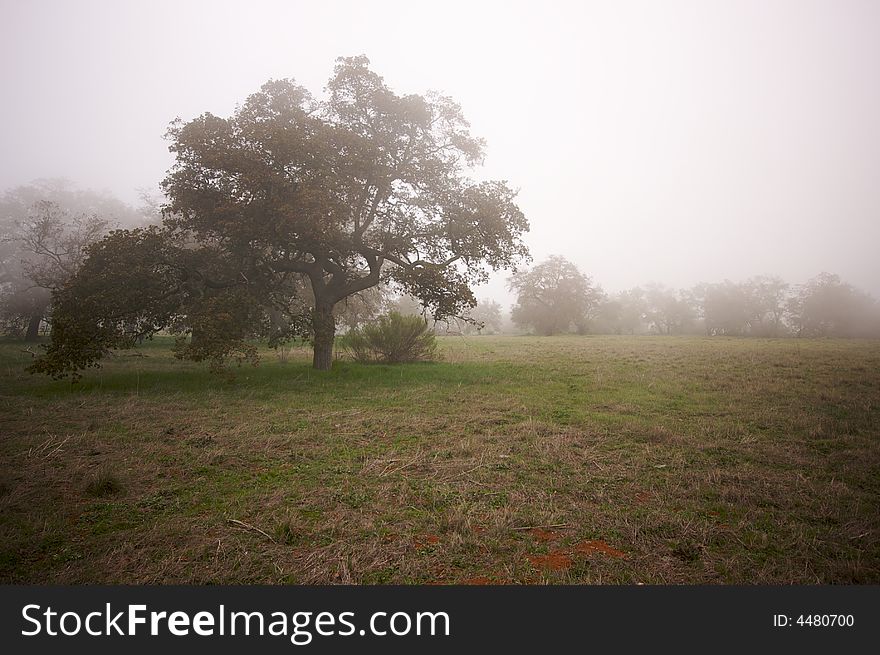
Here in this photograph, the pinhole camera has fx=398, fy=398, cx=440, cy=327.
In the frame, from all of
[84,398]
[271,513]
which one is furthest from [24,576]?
[84,398]

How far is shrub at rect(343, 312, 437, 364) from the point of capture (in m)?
17.6

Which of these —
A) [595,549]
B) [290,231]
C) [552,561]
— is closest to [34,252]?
[290,231]

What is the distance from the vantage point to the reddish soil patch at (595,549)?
3.75 metres

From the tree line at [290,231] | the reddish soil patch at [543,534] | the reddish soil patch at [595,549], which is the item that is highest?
the tree line at [290,231]

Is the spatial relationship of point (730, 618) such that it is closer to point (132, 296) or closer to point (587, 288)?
point (132, 296)

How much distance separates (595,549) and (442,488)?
208 cm

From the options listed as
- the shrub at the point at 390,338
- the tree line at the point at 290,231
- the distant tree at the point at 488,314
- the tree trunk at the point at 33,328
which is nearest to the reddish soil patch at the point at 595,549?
the tree line at the point at 290,231

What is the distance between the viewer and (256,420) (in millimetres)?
8797

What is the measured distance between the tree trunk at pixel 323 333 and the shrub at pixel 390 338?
212cm

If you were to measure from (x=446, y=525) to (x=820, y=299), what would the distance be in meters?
81.9

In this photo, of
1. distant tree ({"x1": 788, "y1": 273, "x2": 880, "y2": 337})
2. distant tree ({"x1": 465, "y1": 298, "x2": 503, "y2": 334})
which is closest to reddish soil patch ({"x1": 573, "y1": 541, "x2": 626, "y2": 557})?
distant tree ({"x1": 788, "y1": 273, "x2": 880, "y2": 337})

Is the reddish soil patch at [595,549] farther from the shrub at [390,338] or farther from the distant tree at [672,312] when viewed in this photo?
the distant tree at [672,312]

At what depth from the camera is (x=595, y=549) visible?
12.6 ft

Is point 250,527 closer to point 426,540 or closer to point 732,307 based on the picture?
point 426,540
